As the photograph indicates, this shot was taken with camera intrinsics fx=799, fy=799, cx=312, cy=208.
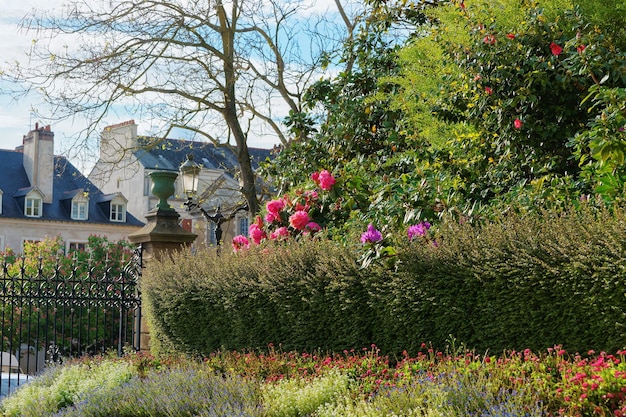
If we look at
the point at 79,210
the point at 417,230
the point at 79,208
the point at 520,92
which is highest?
the point at 79,208

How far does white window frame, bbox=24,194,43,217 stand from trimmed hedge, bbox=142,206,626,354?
34.7 meters

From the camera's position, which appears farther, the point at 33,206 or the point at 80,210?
the point at 80,210

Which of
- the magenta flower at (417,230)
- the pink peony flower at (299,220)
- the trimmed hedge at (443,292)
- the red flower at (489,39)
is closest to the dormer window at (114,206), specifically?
the pink peony flower at (299,220)

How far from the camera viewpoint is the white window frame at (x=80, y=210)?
141 ft

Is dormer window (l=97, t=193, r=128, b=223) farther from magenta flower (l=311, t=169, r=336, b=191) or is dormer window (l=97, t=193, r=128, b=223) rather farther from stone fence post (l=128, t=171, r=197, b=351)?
magenta flower (l=311, t=169, r=336, b=191)

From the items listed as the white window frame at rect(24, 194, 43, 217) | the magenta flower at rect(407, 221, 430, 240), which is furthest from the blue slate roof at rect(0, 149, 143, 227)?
the magenta flower at rect(407, 221, 430, 240)

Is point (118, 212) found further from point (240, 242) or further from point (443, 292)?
point (443, 292)

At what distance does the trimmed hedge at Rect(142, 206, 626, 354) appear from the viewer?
19.0 ft

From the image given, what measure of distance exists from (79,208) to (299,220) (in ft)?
117

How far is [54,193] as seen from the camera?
43.4 meters

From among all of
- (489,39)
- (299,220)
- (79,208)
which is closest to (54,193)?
(79,208)

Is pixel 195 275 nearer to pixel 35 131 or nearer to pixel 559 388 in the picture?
pixel 559 388

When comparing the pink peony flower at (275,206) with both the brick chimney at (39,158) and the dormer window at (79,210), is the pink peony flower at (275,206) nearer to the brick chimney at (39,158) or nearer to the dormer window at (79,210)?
the brick chimney at (39,158)

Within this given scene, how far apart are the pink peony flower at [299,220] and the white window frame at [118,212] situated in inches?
1410
